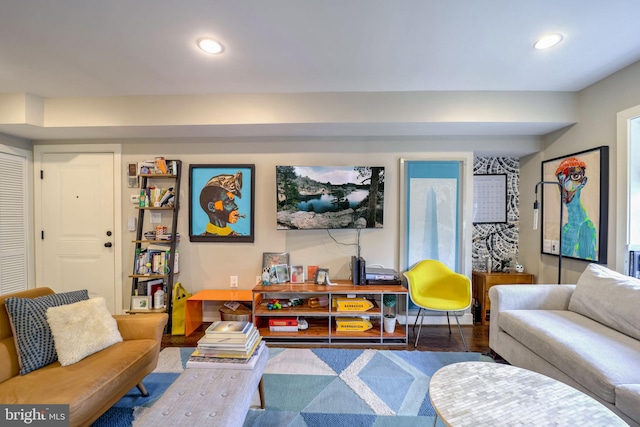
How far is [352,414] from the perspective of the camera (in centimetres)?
161

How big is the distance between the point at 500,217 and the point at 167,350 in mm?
4080

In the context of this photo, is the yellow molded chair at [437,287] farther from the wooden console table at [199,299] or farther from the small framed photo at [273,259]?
the wooden console table at [199,299]

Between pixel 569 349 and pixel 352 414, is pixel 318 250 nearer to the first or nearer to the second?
pixel 352 414

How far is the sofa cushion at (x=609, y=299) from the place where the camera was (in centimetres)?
165

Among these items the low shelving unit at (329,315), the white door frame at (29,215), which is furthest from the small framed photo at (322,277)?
the white door frame at (29,215)

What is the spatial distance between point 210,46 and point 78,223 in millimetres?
2801

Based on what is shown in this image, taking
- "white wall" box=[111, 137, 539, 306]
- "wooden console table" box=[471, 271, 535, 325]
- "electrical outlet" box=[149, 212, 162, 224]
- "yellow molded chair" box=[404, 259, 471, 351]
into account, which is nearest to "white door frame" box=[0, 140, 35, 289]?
"white wall" box=[111, 137, 539, 306]

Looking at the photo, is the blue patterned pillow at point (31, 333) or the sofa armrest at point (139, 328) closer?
the blue patterned pillow at point (31, 333)

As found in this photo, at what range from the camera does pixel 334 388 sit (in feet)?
6.07

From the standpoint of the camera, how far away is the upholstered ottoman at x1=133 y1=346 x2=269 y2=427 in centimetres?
103

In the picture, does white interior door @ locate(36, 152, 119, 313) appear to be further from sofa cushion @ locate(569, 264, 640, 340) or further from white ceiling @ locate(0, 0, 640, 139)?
sofa cushion @ locate(569, 264, 640, 340)

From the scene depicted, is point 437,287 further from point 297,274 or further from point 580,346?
point 297,274

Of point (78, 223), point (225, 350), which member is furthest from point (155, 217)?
point (225, 350)
